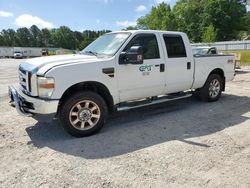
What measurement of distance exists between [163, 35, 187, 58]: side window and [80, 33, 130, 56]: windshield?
112cm

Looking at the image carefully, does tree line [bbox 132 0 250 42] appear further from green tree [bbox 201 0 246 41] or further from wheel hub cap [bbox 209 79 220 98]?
wheel hub cap [bbox 209 79 220 98]

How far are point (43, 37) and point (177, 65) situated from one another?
467ft

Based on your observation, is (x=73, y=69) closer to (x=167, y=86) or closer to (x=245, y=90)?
(x=167, y=86)

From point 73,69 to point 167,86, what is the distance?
2505 millimetres

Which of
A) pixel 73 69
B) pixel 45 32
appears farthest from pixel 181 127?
pixel 45 32

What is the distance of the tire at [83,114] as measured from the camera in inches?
209

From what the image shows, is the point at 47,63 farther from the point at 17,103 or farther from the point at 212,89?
the point at 212,89

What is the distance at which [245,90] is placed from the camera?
10359mm

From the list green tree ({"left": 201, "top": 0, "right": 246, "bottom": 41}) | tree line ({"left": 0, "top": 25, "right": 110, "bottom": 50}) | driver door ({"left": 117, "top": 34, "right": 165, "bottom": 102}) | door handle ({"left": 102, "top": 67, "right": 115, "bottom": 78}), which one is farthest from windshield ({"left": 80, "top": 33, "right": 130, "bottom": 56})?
tree line ({"left": 0, "top": 25, "right": 110, "bottom": 50})

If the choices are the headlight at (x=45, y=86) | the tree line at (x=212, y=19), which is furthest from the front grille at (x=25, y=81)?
the tree line at (x=212, y=19)

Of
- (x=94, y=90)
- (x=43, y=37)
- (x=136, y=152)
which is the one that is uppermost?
(x=43, y=37)

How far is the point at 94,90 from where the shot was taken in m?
5.75

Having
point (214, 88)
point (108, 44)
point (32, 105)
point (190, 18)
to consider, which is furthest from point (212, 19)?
point (32, 105)

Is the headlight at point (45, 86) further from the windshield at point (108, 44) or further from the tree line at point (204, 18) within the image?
the tree line at point (204, 18)
